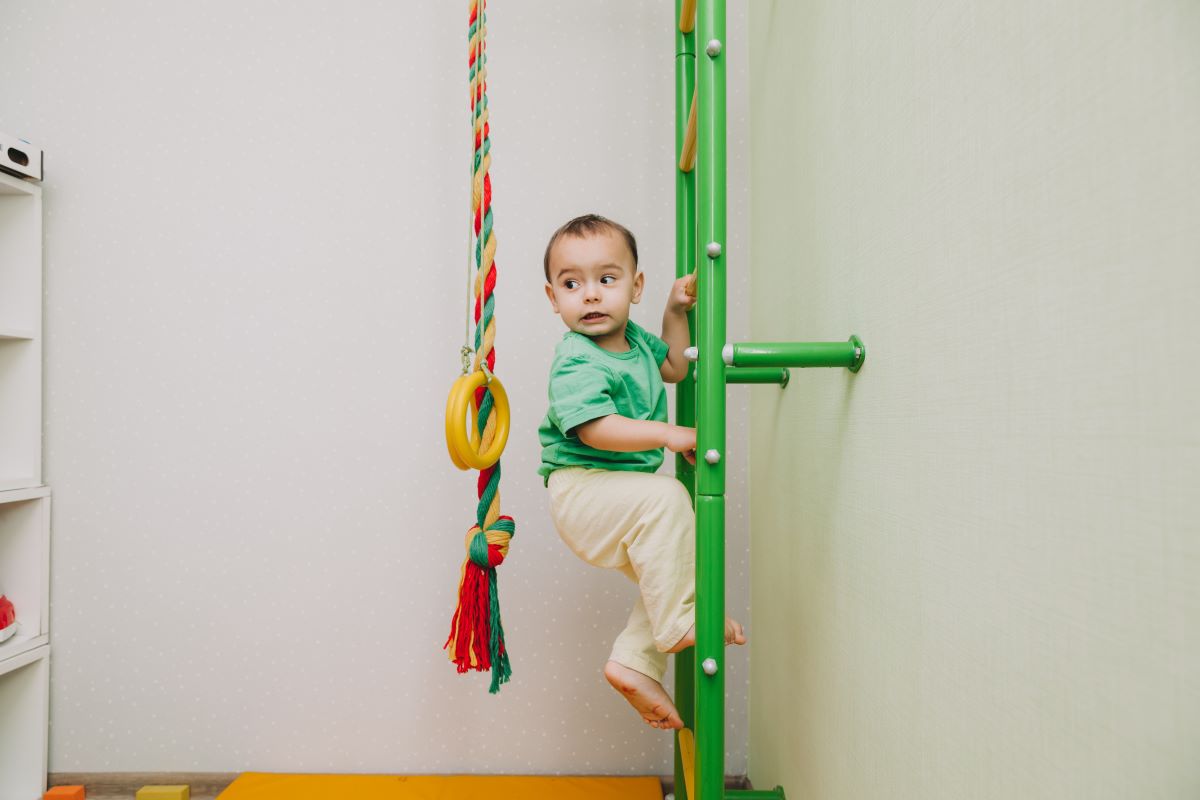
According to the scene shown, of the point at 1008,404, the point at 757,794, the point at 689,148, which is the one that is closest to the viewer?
the point at 1008,404

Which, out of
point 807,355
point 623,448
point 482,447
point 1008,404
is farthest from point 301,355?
point 1008,404

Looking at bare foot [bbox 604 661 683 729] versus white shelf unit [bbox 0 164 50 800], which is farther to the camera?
white shelf unit [bbox 0 164 50 800]

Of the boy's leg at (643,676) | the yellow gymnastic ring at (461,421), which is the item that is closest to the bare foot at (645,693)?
the boy's leg at (643,676)

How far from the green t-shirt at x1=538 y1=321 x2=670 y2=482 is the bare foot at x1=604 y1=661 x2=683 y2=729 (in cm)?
29

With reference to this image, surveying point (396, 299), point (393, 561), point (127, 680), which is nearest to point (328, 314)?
point (396, 299)

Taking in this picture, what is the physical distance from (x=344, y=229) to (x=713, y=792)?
1.30 metres

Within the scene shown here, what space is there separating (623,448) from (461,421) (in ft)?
0.75

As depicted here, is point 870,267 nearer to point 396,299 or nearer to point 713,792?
point 713,792

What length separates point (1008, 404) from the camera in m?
0.48

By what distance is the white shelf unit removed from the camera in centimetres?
156

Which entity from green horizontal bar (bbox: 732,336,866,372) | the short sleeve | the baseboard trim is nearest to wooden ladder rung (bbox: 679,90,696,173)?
the short sleeve

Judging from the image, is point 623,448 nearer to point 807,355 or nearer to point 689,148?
point 807,355

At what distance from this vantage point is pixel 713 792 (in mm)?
807

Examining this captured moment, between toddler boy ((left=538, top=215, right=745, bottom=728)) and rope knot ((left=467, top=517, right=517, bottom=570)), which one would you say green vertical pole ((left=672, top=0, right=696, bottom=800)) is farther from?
rope knot ((left=467, top=517, right=517, bottom=570))
